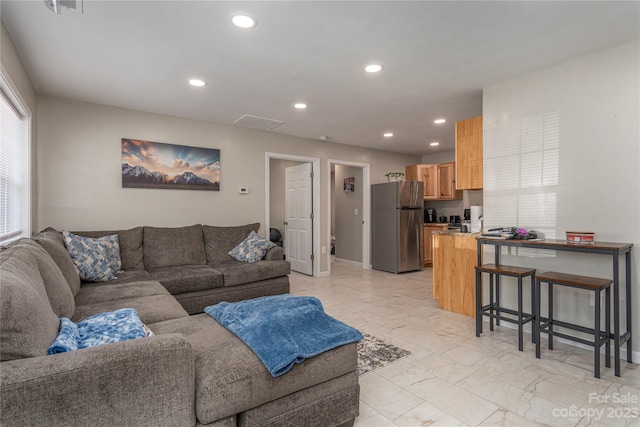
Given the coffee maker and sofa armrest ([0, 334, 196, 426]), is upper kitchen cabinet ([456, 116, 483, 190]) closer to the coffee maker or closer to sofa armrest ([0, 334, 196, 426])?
the coffee maker

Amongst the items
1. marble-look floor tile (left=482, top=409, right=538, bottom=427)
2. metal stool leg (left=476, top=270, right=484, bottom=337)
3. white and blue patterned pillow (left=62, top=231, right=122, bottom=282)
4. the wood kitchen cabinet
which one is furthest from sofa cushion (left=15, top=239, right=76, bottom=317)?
the wood kitchen cabinet

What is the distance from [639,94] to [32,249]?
4.20 meters

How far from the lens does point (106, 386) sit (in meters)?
1.09

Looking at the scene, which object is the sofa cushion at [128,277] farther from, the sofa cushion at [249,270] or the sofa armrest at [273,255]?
the sofa armrest at [273,255]

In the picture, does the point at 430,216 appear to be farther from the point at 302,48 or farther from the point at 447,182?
the point at 302,48

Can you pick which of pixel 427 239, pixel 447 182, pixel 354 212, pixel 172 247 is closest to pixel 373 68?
pixel 172 247

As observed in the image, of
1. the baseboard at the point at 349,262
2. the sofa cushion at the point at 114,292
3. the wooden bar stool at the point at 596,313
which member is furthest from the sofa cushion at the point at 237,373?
the baseboard at the point at 349,262

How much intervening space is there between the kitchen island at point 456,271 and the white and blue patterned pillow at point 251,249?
2131 millimetres

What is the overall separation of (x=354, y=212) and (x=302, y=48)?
451 centimetres

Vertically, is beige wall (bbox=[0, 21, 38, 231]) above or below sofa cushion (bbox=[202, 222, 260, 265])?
above

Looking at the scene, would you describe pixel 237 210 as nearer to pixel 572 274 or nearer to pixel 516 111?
pixel 516 111

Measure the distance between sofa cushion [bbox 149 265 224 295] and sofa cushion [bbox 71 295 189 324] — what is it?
830mm

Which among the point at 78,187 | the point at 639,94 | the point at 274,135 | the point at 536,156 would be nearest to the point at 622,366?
the point at 536,156

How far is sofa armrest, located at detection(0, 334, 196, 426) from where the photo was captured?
97cm
